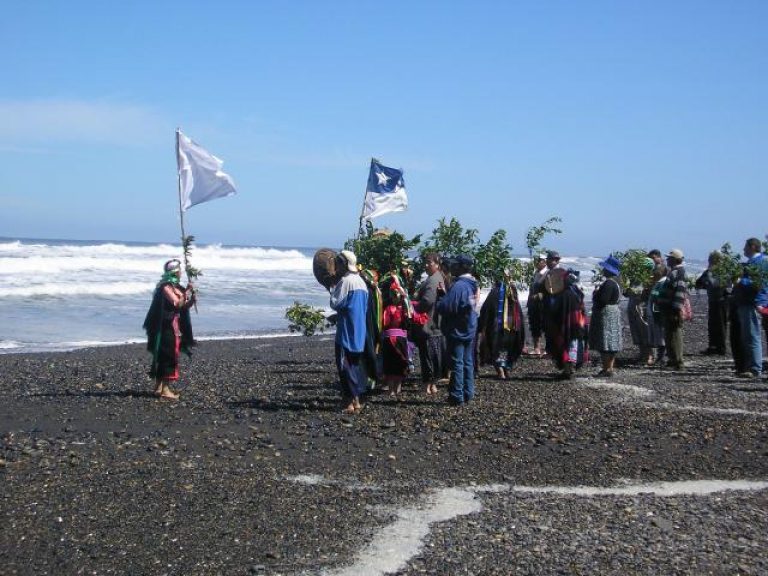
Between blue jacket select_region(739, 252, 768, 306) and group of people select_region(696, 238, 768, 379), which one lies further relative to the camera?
group of people select_region(696, 238, 768, 379)

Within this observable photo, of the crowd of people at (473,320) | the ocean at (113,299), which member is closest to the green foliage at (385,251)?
the crowd of people at (473,320)

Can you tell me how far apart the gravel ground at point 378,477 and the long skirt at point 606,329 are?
53 centimetres

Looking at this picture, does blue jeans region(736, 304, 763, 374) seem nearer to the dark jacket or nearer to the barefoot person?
the dark jacket

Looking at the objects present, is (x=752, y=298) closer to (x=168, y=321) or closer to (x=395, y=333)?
(x=395, y=333)

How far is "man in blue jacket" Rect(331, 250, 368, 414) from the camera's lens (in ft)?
32.2

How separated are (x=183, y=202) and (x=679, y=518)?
8.11 metres

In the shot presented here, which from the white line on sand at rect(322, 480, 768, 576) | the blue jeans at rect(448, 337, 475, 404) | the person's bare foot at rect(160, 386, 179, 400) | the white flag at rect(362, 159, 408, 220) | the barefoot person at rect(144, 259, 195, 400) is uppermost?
the white flag at rect(362, 159, 408, 220)

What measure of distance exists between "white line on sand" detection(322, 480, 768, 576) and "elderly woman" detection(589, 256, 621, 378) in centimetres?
527

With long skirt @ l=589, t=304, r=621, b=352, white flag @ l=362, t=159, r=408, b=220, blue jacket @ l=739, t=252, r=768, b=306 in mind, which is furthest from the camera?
white flag @ l=362, t=159, r=408, b=220

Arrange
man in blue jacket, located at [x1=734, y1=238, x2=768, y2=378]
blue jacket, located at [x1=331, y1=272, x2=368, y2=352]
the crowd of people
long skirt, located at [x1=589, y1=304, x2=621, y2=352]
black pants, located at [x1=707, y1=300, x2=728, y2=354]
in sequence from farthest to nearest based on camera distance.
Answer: black pants, located at [x1=707, y1=300, x2=728, y2=354] → long skirt, located at [x1=589, y1=304, x2=621, y2=352] → man in blue jacket, located at [x1=734, y1=238, x2=768, y2=378] → the crowd of people → blue jacket, located at [x1=331, y1=272, x2=368, y2=352]

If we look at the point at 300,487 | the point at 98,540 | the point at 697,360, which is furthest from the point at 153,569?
the point at 697,360

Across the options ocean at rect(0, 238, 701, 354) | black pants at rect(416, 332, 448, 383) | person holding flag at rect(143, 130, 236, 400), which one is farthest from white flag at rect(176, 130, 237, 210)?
ocean at rect(0, 238, 701, 354)

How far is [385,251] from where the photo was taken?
38.5ft

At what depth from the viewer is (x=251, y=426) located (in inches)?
376
